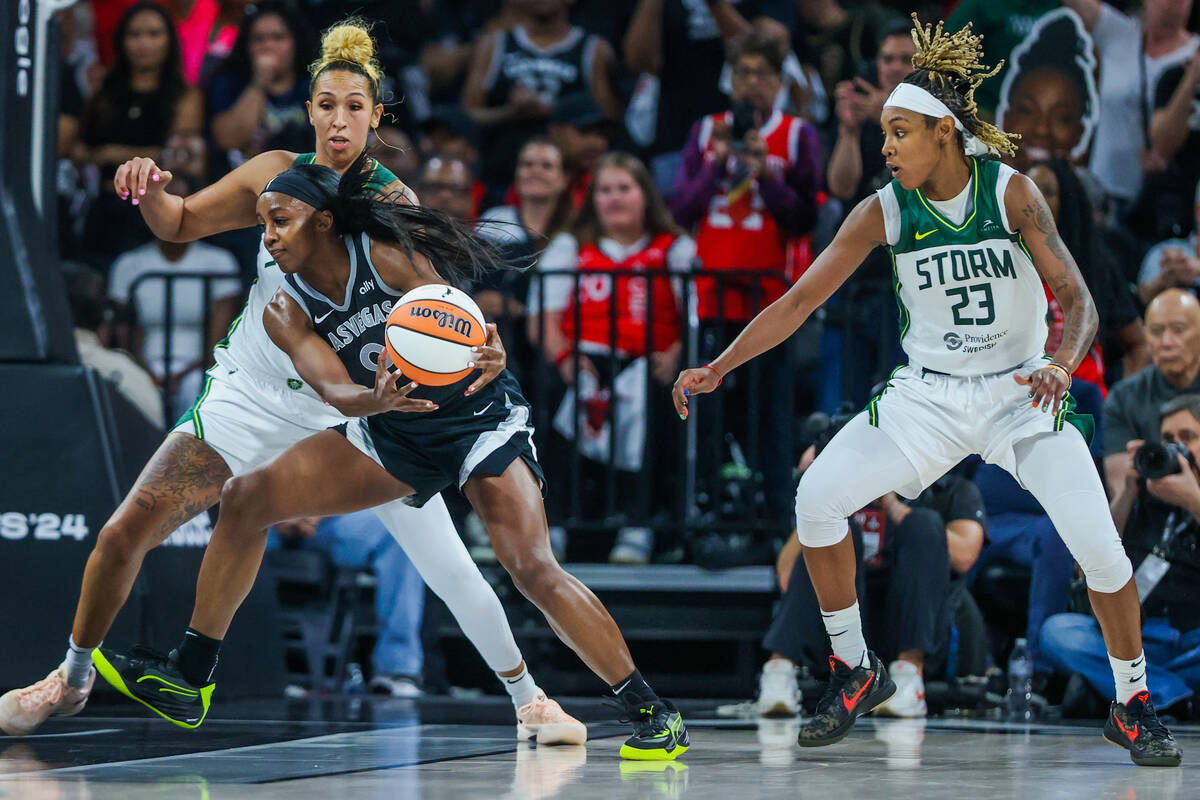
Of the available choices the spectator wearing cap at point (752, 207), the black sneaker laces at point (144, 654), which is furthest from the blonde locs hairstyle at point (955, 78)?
the black sneaker laces at point (144, 654)

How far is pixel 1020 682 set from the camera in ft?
22.8

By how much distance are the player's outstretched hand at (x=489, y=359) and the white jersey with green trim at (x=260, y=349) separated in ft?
3.14

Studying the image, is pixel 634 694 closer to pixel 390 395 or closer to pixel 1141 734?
pixel 390 395

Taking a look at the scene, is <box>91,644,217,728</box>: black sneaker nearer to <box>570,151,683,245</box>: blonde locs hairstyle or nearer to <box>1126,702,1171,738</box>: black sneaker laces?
<box>1126,702,1171,738</box>: black sneaker laces

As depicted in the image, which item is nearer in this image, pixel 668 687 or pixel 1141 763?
pixel 1141 763

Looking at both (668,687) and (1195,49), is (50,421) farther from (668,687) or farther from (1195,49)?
(1195,49)

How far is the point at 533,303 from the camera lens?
827 cm

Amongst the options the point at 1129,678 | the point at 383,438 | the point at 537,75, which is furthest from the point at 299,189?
the point at 537,75

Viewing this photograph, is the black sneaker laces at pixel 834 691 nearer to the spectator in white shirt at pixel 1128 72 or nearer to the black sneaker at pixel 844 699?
the black sneaker at pixel 844 699

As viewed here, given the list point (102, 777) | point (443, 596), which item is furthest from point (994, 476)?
point (102, 777)

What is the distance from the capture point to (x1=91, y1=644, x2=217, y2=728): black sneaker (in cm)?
478

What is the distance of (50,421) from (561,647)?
9.17 ft

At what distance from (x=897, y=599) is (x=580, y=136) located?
359cm

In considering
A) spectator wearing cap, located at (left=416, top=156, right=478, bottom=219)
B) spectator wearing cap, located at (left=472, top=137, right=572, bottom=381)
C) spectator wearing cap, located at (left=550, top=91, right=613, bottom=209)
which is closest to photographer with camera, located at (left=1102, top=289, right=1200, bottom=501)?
spectator wearing cap, located at (left=472, top=137, right=572, bottom=381)
